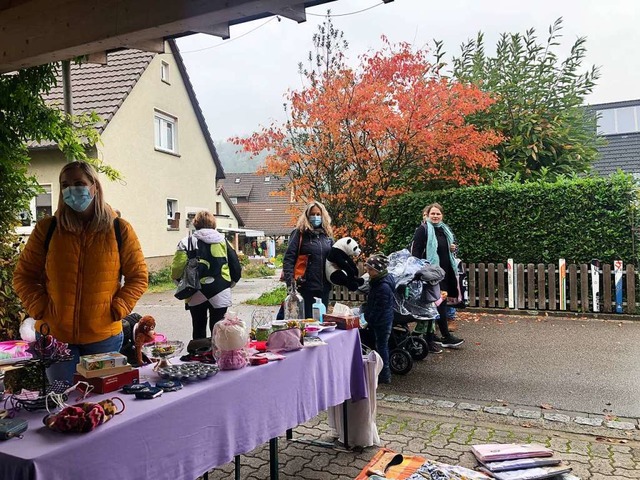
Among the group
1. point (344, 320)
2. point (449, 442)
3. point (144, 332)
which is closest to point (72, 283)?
point (144, 332)

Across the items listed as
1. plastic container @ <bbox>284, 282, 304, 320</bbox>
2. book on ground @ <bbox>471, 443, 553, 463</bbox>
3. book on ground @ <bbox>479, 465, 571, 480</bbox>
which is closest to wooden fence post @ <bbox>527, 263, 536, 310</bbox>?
book on ground @ <bbox>471, 443, 553, 463</bbox>

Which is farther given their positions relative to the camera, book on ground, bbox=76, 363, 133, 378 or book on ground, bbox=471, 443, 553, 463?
book on ground, bbox=471, 443, 553, 463

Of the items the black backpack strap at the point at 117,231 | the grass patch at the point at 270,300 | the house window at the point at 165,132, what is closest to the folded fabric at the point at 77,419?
the black backpack strap at the point at 117,231

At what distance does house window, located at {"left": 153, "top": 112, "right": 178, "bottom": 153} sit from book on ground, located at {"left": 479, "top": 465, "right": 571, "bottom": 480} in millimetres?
17106

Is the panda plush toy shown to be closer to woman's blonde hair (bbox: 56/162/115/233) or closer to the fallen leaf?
the fallen leaf

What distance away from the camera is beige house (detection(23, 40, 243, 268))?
15.5 meters

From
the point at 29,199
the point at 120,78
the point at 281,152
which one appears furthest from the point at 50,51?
the point at 120,78

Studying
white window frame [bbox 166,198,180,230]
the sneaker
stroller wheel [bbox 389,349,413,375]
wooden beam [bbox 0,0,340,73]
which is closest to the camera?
wooden beam [bbox 0,0,340,73]

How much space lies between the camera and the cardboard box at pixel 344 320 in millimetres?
3758

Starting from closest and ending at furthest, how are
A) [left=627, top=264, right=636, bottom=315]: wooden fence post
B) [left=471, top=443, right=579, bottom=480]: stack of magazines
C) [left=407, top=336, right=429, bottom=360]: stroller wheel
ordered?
[left=471, top=443, right=579, bottom=480]: stack of magazines < [left=407, top=336, right=429, bottom=360]: stroller wheel < [left=627, top=264, right=636, bottom=315]: wooden fence post

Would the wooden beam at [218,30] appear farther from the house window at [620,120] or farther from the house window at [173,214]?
the house window at [620,120]

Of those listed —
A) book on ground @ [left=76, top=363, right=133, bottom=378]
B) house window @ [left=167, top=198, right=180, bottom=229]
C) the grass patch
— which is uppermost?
house window @ [left=167, top=198, right=180, bottom=229]

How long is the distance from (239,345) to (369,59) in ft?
27.1

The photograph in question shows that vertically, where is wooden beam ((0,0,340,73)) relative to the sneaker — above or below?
above
